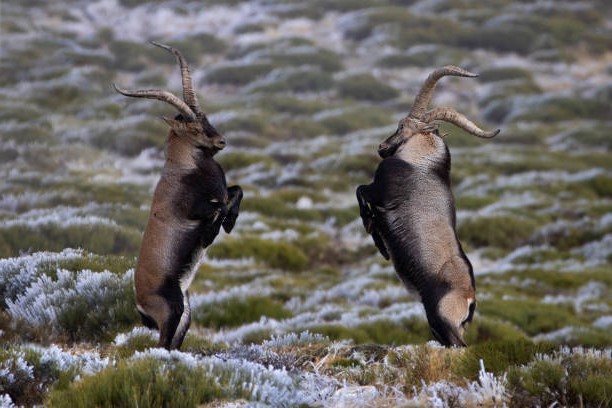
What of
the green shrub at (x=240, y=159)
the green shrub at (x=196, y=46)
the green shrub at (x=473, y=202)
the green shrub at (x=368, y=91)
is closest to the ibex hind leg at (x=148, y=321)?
the green shrub at (x=473, y=202)

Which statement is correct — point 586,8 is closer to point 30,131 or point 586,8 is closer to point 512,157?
point 512,157

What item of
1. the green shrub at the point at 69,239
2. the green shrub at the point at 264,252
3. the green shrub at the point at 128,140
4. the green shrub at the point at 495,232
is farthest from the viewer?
the green shrub at the point at 128,140

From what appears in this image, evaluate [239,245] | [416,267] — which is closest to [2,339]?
[416,267]

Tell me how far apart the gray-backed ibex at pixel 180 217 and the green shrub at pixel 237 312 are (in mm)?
4722

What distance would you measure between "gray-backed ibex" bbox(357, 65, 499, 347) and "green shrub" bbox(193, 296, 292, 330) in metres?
4.71

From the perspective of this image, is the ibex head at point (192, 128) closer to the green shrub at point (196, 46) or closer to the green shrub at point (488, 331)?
the green shrub at point (488, 331)

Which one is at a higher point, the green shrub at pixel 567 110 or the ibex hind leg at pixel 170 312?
the ibex hind leg at pixel 170 312

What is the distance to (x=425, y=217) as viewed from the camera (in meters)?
6.43

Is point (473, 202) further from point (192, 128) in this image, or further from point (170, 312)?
point (170, 312)

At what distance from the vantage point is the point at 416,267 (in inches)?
250

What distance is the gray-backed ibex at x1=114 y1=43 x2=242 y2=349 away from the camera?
18.9ft

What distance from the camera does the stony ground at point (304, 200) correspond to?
4.83m

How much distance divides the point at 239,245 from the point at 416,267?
9.90 metres

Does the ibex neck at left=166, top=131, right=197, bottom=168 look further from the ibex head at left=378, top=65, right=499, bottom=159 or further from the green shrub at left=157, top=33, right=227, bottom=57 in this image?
the green shrub at left=157, top=33, right=227, bottom=57
